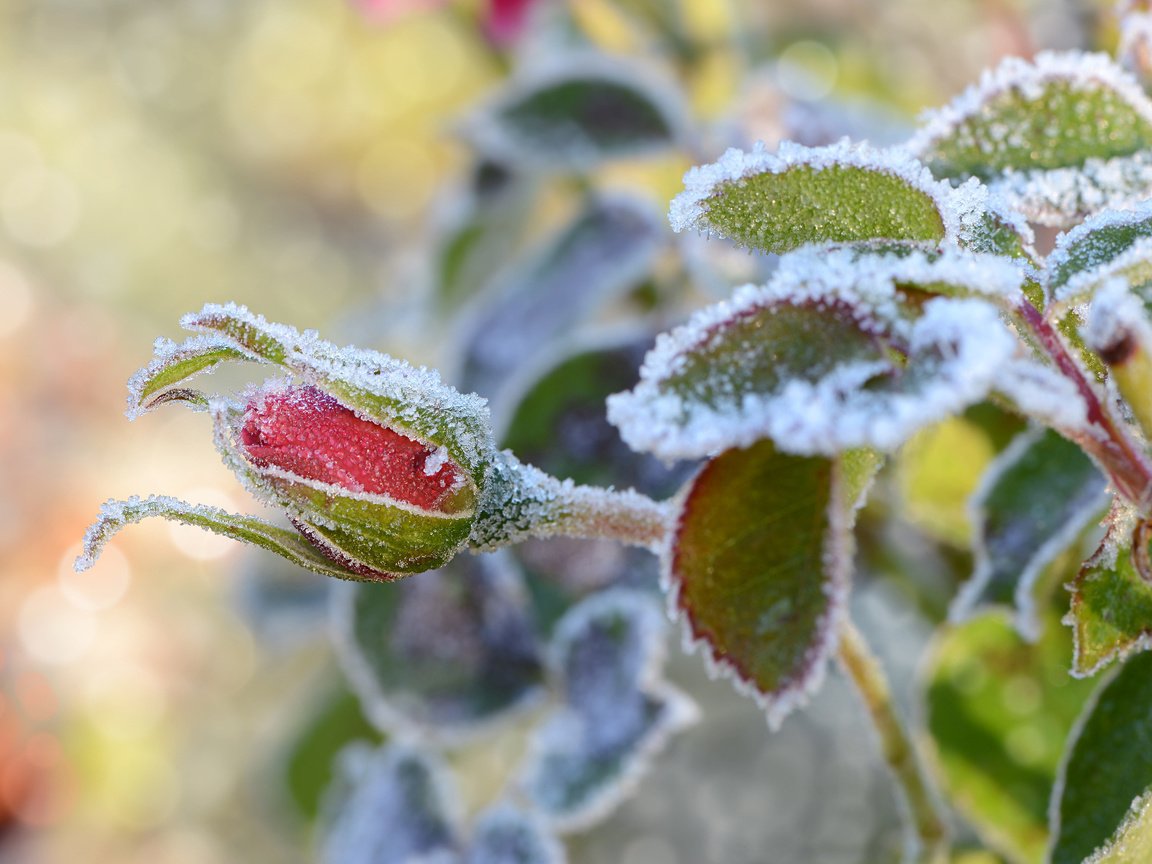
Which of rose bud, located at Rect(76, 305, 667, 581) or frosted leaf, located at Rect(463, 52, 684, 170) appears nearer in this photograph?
rose bud, located at Rect(76, 305, 667, 581)

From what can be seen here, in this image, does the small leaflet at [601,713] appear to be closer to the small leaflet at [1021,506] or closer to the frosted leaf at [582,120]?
the small leaflet at [1021,506]

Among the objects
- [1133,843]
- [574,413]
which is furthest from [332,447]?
[574,413]

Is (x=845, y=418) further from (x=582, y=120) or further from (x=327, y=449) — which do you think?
(x=582, y=120)

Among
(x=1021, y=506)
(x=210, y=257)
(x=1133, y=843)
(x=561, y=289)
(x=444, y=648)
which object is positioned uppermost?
(x=210, y=257)

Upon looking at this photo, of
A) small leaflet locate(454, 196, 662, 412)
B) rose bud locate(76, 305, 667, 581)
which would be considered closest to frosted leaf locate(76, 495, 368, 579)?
rose bud locate(76, 305, 667, 581)

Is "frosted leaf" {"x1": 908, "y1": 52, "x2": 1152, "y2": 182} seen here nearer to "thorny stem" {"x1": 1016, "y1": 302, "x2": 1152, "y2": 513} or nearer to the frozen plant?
the frozen plant

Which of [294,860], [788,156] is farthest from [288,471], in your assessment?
[294,860]

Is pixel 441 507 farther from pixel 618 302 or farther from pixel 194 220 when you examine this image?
pixel 194 220
